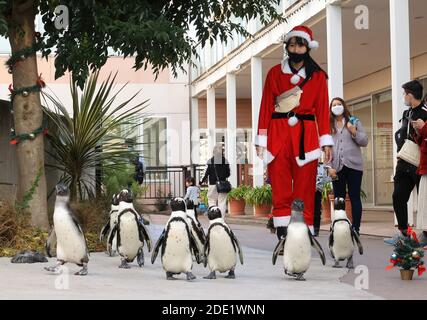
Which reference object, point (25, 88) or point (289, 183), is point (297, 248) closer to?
point (289, 183)

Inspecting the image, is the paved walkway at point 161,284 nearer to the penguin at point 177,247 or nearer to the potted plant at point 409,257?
the penguin at point 177,247

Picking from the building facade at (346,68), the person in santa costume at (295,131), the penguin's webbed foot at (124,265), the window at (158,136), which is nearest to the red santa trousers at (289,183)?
the person in santa costume at (295,131)

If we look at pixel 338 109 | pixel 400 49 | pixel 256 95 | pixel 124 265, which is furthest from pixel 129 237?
pixel 256 95

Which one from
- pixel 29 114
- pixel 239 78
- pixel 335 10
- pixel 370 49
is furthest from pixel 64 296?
pixel 239 78

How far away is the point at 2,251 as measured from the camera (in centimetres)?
845

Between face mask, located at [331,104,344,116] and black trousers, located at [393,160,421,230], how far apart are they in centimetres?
93

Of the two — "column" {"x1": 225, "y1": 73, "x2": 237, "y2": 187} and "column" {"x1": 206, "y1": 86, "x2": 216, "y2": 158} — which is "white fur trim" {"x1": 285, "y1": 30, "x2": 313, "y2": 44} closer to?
"column" {"x1": 225, "y1": 73, "x2": 237, "y2": 187}

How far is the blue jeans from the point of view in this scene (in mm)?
9328

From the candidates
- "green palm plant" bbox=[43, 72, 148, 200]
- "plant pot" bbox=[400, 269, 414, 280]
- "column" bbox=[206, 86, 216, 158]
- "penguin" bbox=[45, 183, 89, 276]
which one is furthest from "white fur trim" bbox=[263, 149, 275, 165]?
"column" bbox=[206, 86, 216, 158]

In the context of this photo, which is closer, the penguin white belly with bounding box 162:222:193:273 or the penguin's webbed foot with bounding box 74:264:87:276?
the penguin white belly with bounding box 162:222:193:273

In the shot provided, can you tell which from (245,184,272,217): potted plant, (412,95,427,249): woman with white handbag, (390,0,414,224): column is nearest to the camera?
(412,95,427,249): woman with white handbag

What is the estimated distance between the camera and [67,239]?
6.62 metres

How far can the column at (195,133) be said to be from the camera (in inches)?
1209

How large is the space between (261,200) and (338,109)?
377 inches
